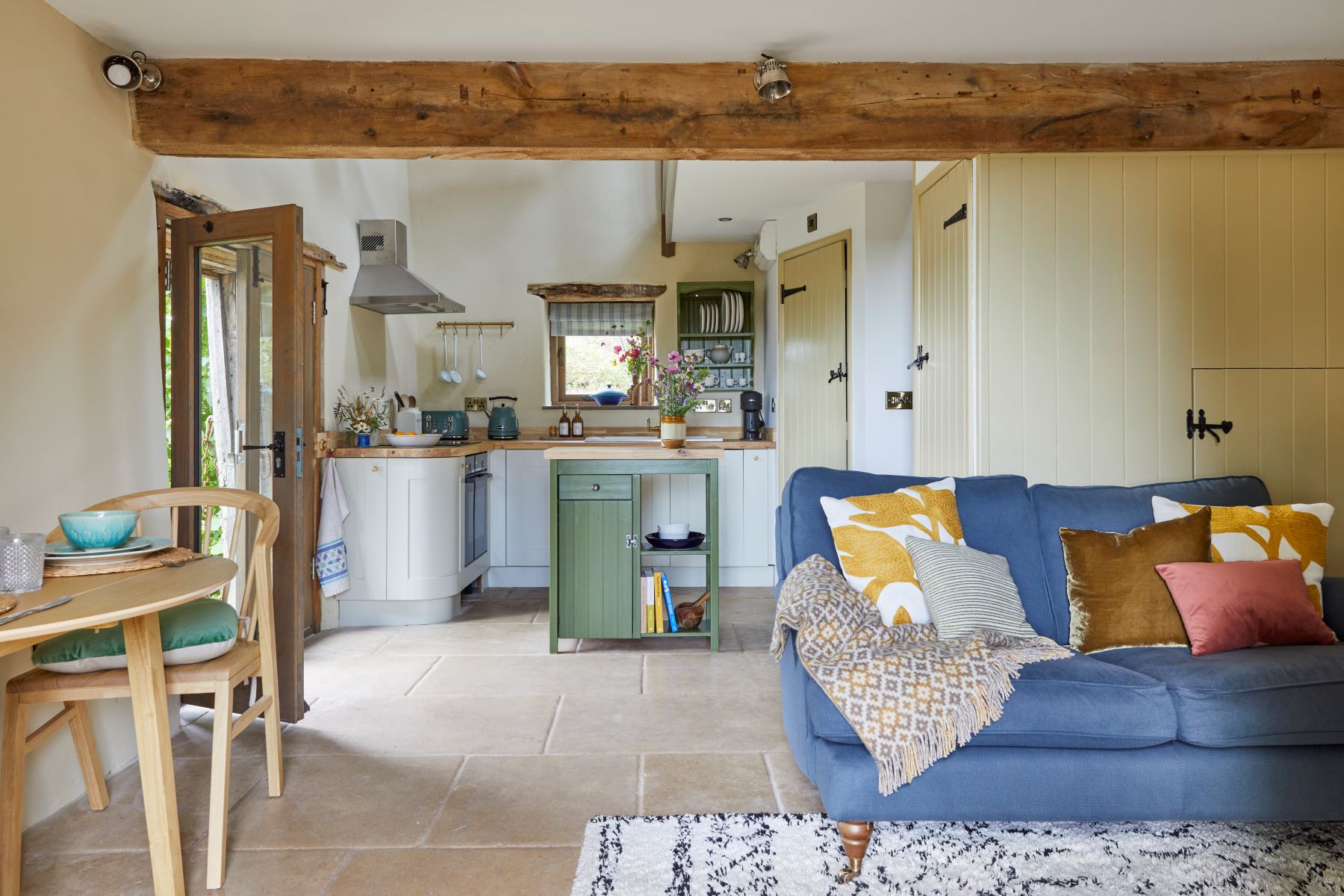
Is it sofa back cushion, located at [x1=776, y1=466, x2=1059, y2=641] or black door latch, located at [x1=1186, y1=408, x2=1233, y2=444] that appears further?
black door latch, located at [x1=1186, y1=408, x2=1233, y2=444]

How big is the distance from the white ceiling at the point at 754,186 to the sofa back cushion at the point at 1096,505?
6.59 feet

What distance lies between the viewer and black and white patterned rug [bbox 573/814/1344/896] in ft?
6.33

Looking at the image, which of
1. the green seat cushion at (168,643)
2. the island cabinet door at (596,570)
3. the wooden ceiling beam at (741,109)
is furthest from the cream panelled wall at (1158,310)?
the green seat cushion at (168,643)

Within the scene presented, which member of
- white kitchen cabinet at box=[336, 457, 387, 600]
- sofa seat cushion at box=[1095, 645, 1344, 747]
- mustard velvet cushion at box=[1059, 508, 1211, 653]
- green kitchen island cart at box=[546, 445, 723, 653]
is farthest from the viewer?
white kitchen cabinet at box=[336, 457, 387, 600]

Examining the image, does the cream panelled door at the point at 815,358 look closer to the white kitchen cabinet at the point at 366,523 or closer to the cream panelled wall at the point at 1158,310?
the cream panelled wall at the point at 1158,310

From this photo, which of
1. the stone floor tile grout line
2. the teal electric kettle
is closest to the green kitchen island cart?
the stone floor tile grout line

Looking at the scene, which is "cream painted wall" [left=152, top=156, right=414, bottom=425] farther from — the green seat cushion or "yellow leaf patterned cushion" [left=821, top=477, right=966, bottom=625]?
"yellow leaf patterned cushion" [left=821, top=477, right=966, bottom=625]

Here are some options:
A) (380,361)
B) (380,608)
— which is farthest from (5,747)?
(380,361)

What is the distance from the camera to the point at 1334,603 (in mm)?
2512

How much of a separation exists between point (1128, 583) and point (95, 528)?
2.74 meters

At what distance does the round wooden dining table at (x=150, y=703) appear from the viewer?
65.8 inches

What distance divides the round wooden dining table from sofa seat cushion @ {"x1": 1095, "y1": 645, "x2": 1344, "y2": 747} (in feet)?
7.45

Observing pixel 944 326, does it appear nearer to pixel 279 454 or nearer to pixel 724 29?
pixel 724 29

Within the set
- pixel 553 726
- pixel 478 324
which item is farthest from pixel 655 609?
pixel 478 324
